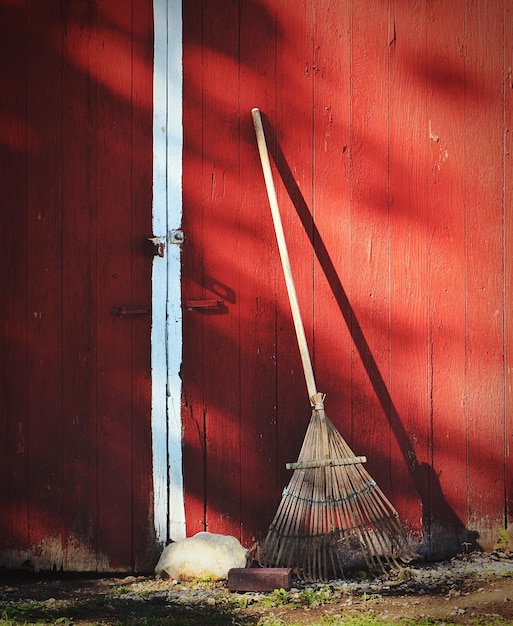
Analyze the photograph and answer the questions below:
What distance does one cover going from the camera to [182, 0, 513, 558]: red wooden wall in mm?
3801

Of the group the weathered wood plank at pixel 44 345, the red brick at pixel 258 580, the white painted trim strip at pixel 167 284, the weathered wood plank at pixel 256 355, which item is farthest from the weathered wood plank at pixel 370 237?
the weathered wood plank at pixel 44 345

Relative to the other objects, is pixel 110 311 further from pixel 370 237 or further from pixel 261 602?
pixel 261 602

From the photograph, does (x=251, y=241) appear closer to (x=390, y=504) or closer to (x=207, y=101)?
(x=207, y=101)

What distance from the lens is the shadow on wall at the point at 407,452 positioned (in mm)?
3828

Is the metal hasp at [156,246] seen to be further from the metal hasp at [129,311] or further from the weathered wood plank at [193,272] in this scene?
the metal hasp at [129,311]

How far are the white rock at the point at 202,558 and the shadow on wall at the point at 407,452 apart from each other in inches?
33.3

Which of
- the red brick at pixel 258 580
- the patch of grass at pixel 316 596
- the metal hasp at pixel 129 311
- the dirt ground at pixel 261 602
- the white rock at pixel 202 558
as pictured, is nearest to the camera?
the dirt ground at pixel 261 602

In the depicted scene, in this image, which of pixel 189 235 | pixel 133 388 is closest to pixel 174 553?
pixel 133 388

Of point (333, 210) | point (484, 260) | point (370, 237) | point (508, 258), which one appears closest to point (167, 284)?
point (333, 210)

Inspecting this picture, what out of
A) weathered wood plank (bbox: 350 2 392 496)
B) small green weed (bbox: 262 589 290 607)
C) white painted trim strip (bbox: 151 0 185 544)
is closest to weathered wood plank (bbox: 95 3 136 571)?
white painted trim strip (bbox: 151 0 185 544)

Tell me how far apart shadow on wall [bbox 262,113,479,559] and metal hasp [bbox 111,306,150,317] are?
0.81 m

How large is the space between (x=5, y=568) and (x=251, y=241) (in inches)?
73.0

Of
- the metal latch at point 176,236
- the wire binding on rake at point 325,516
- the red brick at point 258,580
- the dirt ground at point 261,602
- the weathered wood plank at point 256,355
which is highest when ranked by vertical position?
the metal latch at point 176,236

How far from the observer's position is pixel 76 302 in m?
3.81
